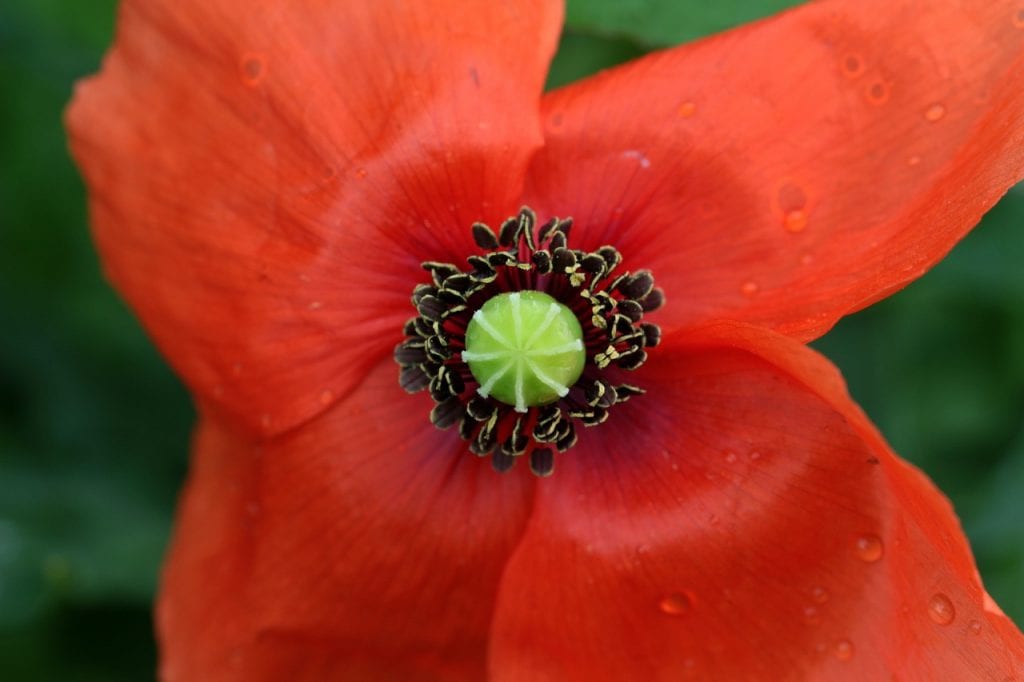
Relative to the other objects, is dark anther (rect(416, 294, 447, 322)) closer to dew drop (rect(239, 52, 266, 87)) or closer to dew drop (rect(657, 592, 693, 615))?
dew drop (rect(239, 52, 266, 87))

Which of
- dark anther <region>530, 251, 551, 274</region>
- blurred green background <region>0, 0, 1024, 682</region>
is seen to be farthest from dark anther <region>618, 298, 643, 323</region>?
blurred green background <region>0, 0, 1024, 682</region>

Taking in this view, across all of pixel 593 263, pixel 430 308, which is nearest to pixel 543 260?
pixel 593 263

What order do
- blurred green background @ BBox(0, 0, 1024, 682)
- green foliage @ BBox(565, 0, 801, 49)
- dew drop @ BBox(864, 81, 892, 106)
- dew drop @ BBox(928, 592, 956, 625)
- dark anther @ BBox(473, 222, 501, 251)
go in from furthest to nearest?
1. blurred green background @ BBox(0, 0, 1024, 682)
2. green foliage @ BBox(565, 0, 801, 49)
3. dark anther @ BBox(473, 222, 501, 251)
4. dew drop @ BBox(864, 81, 892, 106)
5. dew drop @ BBox(928, 592, 956, 625)

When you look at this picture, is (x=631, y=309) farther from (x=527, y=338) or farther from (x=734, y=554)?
(x=734, y=554)

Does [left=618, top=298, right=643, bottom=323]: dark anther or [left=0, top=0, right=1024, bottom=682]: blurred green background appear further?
[left=0, top=0, right=1024, bottom=682]: blurred green background

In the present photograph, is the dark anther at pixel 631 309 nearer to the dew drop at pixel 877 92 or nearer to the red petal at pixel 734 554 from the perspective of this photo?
the red petal at pixel 734 554

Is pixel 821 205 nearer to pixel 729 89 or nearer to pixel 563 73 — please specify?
pixel 729 89
